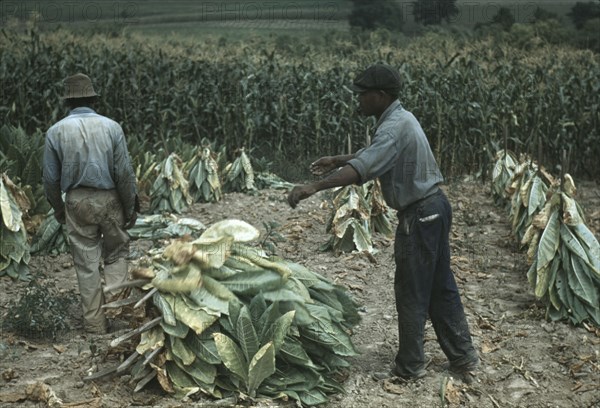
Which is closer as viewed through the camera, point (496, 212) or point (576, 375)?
point (576, 375)

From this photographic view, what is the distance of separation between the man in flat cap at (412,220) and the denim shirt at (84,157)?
1.76 meters

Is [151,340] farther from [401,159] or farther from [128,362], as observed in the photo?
[401,159]

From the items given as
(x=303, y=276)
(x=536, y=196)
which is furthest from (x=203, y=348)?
(x=536, y=196)

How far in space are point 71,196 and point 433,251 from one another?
8.18 feet

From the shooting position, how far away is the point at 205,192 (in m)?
9.10

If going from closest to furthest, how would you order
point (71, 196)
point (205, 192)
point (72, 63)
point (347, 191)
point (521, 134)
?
point (71, 196) → point (347, 191) → point (205, 192) → point (521, 134) → point (72, 63)

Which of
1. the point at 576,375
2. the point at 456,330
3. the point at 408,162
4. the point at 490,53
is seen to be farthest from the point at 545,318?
the point at 490,53

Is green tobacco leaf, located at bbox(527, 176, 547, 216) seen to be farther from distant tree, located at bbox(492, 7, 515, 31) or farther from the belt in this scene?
distant tree, located at bbox(492, 7, 515, 31)

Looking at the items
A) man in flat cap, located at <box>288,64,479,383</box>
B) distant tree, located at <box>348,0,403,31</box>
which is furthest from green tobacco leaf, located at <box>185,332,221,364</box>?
distant tree, located at <box>348,0,403,31</box>

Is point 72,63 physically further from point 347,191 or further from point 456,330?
point 456,330

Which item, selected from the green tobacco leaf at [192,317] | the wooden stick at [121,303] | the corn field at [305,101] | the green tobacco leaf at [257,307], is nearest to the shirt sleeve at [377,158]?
the green tobacco leaf at [257,307]

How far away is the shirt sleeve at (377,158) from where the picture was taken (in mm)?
4199

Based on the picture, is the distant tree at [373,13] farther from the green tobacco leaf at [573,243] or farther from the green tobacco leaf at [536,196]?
the green tobacco leaf at [573,243]

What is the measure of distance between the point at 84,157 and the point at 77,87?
51 centimetres
